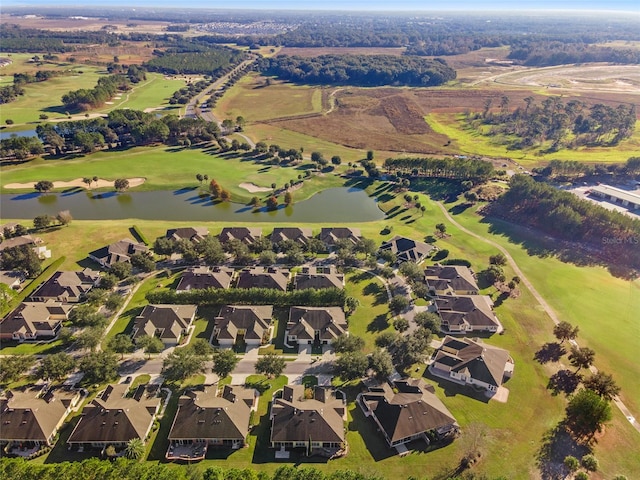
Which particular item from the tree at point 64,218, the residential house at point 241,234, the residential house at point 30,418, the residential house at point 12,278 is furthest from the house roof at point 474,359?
the tree at point 64,218

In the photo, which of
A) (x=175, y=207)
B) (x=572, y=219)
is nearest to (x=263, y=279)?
(x=175, y=207)

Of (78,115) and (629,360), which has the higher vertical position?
(78,115)

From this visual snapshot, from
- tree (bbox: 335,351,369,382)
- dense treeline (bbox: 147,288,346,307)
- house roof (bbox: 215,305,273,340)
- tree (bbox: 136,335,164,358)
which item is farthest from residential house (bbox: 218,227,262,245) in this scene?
tree (bbox: 335,351,369,382)

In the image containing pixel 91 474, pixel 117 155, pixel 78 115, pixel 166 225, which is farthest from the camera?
pixel 78 115

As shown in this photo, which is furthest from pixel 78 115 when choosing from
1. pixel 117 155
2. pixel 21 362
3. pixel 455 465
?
pixel 455 465

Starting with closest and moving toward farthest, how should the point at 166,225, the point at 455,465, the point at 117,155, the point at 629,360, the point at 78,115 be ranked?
the point at 455,465, the point at 629,360, the point at 166,225, the point at 117,155, the point at 78,115

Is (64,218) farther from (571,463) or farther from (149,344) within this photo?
(571,463)

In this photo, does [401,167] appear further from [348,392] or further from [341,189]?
[348,392]
